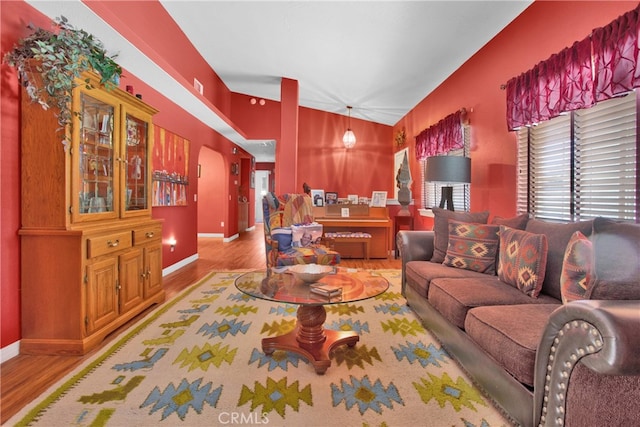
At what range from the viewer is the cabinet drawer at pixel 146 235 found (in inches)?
105

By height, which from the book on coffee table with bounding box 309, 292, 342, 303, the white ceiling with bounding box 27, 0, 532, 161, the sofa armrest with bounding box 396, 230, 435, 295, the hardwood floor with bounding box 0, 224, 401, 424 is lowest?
the hardwood floor with bounding box 0, 224, 401, 424

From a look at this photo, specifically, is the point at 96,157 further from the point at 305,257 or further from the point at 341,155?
the point at 341,155

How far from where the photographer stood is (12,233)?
2002mm

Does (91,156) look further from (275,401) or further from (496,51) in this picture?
(496,51)

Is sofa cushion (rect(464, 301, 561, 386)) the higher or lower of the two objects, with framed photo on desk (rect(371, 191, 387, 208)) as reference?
lower

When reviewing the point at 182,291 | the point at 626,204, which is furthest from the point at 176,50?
the point at 626,204

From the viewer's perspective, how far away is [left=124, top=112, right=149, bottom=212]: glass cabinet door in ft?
8.95

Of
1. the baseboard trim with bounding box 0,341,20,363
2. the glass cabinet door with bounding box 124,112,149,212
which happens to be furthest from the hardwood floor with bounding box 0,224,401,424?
the glass cabinet door with bounding box 124,112,149,212

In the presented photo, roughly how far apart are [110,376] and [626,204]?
3.21 metres

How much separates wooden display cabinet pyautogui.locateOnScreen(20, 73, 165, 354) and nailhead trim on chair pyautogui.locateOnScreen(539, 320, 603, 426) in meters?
2.52

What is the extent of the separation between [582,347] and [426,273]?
149 cm

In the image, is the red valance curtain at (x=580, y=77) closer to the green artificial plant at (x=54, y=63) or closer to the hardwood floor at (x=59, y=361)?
the hardwood floor at (x=59, y=361)

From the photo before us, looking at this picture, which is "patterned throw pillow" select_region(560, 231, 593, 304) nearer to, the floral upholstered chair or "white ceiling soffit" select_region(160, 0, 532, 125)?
the floral upholstered chair

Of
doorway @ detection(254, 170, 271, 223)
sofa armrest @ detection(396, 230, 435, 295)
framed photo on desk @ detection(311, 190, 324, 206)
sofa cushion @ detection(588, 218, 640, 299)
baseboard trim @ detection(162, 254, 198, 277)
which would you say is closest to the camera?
sofa cushion @ detection(588, 218, 640, 299)
